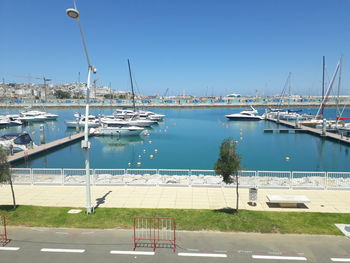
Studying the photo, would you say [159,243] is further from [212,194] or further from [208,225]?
[212,194]

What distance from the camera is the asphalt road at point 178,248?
8383 mm

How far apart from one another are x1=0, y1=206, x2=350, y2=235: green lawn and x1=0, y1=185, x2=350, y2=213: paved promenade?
3.50ft

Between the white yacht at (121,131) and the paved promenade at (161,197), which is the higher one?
the white yacht at (121,131)

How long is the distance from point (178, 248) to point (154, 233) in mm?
1146

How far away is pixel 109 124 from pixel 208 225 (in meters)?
50.8

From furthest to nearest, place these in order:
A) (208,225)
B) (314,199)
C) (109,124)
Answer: (109,124)
(314,199)
(208,225)

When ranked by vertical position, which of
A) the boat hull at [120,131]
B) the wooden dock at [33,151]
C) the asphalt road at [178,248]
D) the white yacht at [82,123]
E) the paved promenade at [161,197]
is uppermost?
the white yacht at [82,123]

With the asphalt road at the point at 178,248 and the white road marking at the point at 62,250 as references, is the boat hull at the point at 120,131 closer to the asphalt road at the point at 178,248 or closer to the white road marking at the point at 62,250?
the asphalt road at the point at 178,248

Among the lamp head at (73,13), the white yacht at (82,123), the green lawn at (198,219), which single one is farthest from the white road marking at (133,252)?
the white yacht at (82,123)

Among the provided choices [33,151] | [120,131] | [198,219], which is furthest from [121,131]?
[198,219]

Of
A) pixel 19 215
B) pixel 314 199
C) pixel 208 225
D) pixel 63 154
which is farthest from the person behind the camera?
pixel 63 154

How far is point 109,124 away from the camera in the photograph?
58.3 m

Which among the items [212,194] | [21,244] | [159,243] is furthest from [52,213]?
[212,194]

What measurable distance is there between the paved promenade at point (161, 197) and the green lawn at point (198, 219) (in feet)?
3.50
